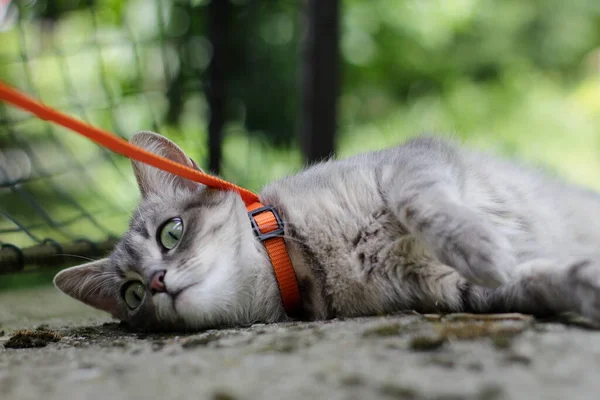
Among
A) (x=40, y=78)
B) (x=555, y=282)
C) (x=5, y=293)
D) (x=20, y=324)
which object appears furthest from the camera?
(x=40, y=78)

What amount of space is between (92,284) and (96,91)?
2016mm

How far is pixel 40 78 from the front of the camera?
3477mm

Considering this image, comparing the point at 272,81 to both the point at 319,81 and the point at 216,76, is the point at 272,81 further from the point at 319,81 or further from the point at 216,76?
the point at 319,81

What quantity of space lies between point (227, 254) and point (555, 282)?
0.74 meters

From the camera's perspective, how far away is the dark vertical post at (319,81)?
117 inches

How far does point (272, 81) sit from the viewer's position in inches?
149

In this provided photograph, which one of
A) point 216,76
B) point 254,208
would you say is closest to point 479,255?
point 254,208

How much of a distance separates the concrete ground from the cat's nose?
0.51 feet

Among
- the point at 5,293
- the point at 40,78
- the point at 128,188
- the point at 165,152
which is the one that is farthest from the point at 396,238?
the point at 40,78

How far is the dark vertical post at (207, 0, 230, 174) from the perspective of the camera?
333 cm

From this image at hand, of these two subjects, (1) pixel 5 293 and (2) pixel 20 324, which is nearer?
(2) pixel 20 324

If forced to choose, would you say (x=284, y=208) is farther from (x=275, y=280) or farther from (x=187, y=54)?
(x=187, y=54)

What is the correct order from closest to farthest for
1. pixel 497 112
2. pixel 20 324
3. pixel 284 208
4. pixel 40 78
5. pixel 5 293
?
pixel 284 208 → pixel 20 324 → pixel 5 293 → pixel 40 78 → pixel 497 112

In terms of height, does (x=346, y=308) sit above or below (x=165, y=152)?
below
